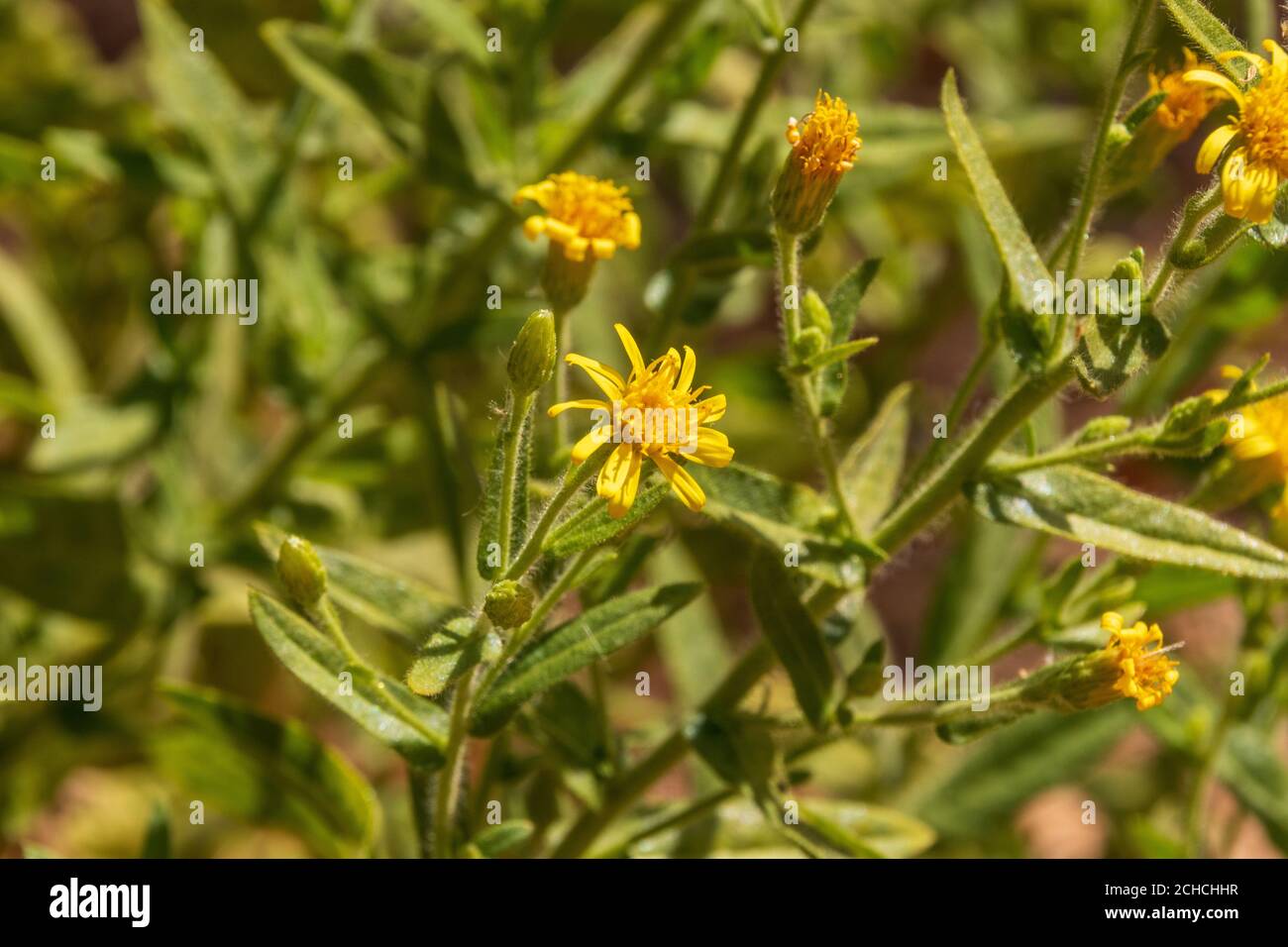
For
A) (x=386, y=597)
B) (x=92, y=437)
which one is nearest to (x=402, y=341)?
(x=92, y=437)

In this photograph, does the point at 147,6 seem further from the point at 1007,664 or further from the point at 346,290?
the point at 1007,664

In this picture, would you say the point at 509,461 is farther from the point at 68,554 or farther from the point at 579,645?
the point at 68,554

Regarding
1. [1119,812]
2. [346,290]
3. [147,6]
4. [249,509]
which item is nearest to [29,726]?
[249,509]

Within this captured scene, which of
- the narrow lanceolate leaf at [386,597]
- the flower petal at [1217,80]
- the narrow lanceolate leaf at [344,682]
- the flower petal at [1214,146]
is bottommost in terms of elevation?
the narrow lanceolate leaf at [344,682]

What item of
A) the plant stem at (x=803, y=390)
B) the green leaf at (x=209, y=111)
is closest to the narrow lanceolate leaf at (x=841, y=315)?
the plant stem at (x=803, y=390)

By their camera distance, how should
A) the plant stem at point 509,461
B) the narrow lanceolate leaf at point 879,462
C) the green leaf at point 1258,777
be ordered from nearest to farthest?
the plant stem at point 509,461, the narrow lanceolate leaf at point 879,462, the green leaf at point 1258,777

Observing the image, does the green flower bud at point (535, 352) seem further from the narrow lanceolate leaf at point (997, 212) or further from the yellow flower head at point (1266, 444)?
the yellow flower head at point (1266, 444)
